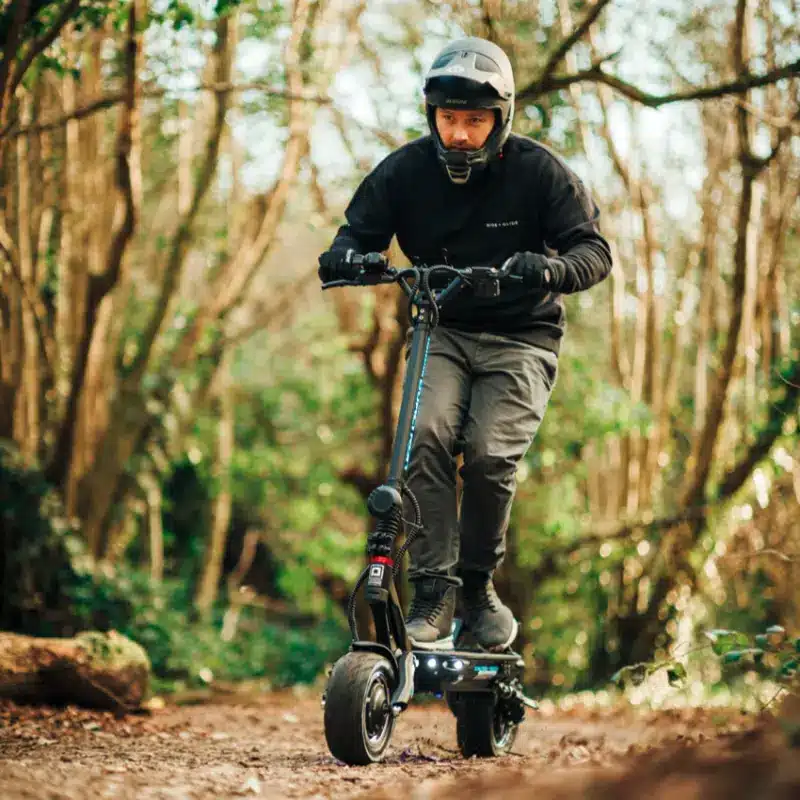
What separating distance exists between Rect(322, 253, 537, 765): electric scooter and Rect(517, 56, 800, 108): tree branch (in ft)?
7.75

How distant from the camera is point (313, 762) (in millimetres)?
4336

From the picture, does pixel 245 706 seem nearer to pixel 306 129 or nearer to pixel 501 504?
pixel 501 504

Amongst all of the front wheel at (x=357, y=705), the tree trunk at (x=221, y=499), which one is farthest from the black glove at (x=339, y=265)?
the tree trunk at (x=221, y=499)

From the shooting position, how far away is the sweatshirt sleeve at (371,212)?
4879 mm

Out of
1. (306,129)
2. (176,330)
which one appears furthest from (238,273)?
(176,330)

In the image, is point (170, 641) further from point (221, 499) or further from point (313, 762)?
point (221, 499)

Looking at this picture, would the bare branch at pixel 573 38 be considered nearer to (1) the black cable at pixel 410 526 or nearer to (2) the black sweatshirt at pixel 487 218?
(2) the black sweatshirt at pixel 487 218

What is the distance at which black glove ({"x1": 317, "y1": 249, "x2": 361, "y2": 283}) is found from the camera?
14.6ft

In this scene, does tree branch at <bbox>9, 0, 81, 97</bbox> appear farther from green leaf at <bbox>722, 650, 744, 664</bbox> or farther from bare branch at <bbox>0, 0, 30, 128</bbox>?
green leaf at <bbox>722, 650, 744, 664</bbox>

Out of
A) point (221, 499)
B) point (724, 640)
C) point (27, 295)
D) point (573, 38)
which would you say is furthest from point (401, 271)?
point (221, 499)

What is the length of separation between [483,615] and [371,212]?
1.62 meters

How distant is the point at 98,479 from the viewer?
10.1 m

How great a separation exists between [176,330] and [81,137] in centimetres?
344

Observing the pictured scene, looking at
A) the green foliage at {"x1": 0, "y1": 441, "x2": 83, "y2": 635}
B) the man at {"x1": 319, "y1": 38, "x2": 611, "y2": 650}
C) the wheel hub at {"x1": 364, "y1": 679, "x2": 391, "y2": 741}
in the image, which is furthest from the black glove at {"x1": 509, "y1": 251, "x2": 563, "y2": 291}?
the green foliage at {"x1": 0, "y1": 441, "x2": 83, "y2": 635}
